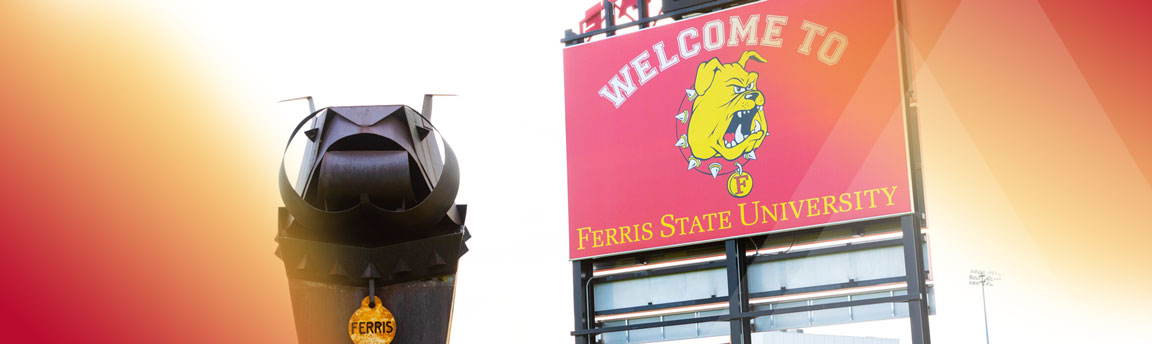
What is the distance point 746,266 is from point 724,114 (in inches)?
63.8

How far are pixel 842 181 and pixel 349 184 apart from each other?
4.95 meters

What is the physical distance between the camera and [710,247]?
13648 millimetres

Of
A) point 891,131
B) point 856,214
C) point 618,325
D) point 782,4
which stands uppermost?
point 782,4

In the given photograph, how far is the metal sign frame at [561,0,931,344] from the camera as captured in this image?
12.2 meters

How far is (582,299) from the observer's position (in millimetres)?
14195

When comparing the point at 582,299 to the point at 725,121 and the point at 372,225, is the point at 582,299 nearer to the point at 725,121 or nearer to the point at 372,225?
the point at 725,121

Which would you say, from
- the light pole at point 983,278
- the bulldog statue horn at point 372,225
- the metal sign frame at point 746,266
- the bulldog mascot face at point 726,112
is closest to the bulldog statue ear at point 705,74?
the bulldog mascot face at point 726,112

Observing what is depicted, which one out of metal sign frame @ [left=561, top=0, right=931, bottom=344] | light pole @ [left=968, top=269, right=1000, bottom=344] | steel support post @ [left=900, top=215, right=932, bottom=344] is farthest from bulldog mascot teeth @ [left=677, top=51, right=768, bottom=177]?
light pole @ [left=968, top=269, right=1000, bottom=344]

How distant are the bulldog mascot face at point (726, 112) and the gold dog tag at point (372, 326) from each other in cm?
415

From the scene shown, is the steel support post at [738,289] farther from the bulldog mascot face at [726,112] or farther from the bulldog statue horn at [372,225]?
the bulldog statue horn at [372,225]

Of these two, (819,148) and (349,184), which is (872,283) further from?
(349,184)

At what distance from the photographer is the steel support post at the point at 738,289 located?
13062mm

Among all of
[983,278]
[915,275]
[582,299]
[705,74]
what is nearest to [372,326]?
[582,299]

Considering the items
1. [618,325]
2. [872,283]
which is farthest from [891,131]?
[618,325]
